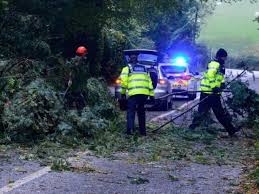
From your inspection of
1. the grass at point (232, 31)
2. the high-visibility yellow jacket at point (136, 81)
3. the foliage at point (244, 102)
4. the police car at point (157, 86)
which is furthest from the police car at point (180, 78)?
the grass at point (232, 31)

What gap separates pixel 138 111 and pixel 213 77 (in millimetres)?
2062

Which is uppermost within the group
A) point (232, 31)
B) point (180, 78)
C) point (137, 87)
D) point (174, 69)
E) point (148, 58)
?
point (232, 31)

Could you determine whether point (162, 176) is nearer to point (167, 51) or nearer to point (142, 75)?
point (142, 75)

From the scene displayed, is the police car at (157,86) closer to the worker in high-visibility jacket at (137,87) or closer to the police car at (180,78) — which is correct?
the police car at (180,78)

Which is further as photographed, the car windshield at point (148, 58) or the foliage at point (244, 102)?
the car windshield at point (148, 58)

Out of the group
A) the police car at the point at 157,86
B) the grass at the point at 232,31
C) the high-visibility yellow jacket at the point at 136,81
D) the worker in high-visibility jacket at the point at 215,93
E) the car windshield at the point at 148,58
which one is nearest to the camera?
the high-visibility yellow jacket at the point at 136,81

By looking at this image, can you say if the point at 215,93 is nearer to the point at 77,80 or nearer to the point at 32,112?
the point at 77,80

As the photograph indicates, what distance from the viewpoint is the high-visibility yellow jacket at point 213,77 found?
46.9ft

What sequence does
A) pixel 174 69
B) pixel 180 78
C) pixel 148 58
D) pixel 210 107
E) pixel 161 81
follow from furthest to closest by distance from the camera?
pixel 174 69 < pixel 180 78 < pixel 161 81 < pixel 148 58 < pixel 210 107

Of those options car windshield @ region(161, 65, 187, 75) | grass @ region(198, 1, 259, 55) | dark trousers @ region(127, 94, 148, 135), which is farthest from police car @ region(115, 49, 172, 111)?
grass @ region(198, 1, 259, 55)

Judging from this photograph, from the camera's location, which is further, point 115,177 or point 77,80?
point 77,80

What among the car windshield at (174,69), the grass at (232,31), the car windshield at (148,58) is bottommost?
the car windshield at (174,69)

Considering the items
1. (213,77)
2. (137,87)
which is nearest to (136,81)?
(137,87)

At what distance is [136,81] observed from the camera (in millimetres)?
13688
